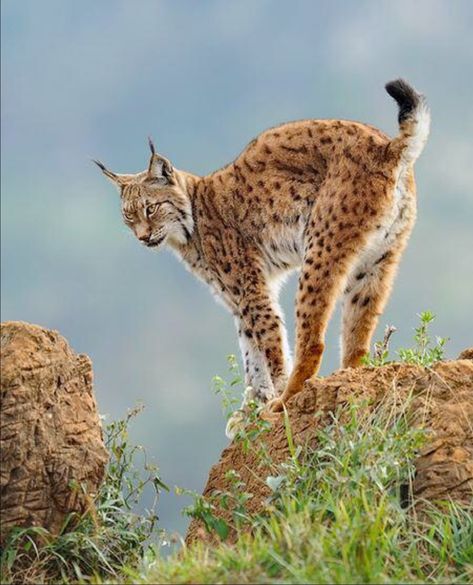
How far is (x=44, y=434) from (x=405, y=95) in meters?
4.37

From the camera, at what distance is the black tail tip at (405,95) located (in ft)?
28.9

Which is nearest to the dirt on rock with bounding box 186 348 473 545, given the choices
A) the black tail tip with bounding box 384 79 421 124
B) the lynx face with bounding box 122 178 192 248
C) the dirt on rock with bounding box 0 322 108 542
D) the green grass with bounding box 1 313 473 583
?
the green grass with bounding box 1 313 473 583

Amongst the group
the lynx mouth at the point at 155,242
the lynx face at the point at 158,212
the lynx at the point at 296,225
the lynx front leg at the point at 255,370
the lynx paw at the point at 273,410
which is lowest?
the lynx paw at the point at 273,410

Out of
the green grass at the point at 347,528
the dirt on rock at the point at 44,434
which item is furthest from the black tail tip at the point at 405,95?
the dirt on rock at the point at 44,434

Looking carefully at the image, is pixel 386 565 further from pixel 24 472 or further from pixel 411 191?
pixel 411 191

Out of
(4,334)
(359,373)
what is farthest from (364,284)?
(4,334)

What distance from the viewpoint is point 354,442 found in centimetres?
620

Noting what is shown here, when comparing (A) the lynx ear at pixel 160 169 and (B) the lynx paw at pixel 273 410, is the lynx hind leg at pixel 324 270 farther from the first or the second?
(A) the lynx ear at pixel 160 169

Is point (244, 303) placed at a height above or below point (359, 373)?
above

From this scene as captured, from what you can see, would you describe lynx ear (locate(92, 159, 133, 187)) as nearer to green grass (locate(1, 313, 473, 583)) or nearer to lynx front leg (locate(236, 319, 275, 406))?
lynx front leg (locate(236, 319, 275, 406))

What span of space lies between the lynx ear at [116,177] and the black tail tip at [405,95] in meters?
3.34

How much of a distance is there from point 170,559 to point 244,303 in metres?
4.63

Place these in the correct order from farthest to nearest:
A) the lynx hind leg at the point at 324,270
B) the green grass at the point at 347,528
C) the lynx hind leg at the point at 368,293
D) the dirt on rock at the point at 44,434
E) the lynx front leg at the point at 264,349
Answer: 1. the lynx front leg at the point at 264,349
2. the lynx hind leg at the point at 368,293
3. the lynx hind leg at the point at 324,270
4. the dirt on rock at the point at 44,434
5. the green grass at the point at 347,528

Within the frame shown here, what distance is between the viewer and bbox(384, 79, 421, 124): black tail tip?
8.82 metres
